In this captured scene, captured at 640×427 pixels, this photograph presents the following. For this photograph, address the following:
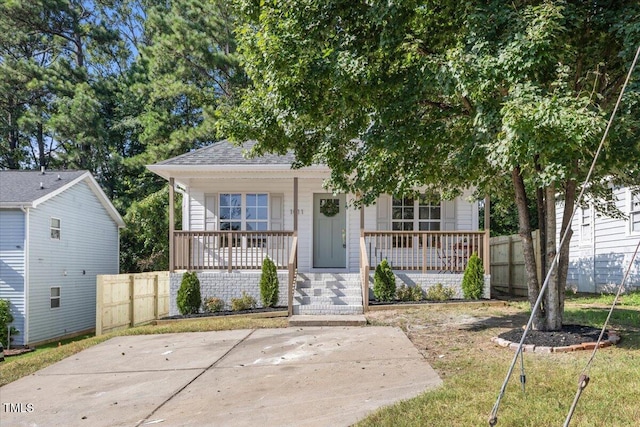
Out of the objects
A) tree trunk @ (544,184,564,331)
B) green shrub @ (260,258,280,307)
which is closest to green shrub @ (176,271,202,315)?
green shrub @ (260,258,280,307)

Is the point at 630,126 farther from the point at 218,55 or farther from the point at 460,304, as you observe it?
the point at 218,55

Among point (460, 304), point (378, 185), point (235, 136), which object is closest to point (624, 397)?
point (378, 185)

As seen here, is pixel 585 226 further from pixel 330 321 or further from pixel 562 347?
pixel 562 347

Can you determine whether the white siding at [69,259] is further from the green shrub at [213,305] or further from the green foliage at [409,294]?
the green foliage at [409,294]

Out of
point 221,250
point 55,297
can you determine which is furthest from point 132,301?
point 55,297

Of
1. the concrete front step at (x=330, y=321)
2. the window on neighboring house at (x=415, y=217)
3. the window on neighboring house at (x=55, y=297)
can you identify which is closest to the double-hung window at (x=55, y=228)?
the window on neighboring house at (x=55, y=297)

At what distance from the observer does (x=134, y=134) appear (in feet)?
80.1

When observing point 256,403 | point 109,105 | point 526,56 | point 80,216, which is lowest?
point 256,403

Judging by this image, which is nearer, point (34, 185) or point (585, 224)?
point (585, 224)

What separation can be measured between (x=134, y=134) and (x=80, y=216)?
7.75 metres

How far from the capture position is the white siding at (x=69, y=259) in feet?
49.0

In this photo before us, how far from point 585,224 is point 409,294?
680cm

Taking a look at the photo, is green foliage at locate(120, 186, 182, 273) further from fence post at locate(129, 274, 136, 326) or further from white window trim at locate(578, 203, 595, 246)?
white window trim at locate(578, 203, 595, 246)

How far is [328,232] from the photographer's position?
535 inches
